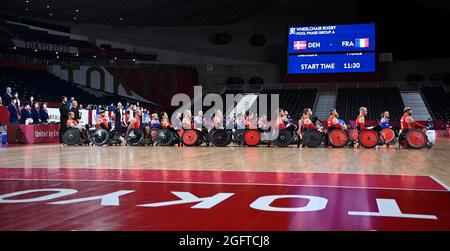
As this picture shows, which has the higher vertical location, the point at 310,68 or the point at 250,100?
the point at 310,68

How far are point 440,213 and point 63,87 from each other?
1109 inches

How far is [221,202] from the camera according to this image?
468 cm

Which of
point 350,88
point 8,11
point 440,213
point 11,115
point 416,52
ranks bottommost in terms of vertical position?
point 440,213

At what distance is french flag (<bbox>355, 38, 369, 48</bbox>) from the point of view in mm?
25552

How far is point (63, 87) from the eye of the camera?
2920 cm

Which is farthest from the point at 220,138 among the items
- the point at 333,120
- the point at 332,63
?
the point at 332,63

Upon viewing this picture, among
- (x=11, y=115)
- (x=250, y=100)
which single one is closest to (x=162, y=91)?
(x=250, y=100)

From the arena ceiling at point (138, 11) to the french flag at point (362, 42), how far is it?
6.78 metres

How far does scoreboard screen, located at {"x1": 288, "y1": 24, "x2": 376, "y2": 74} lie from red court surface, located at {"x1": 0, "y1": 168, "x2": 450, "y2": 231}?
20.2 meters

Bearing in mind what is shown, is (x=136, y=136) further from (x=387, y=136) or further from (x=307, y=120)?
(x=387, y=136)

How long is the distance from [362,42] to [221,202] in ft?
75.6
